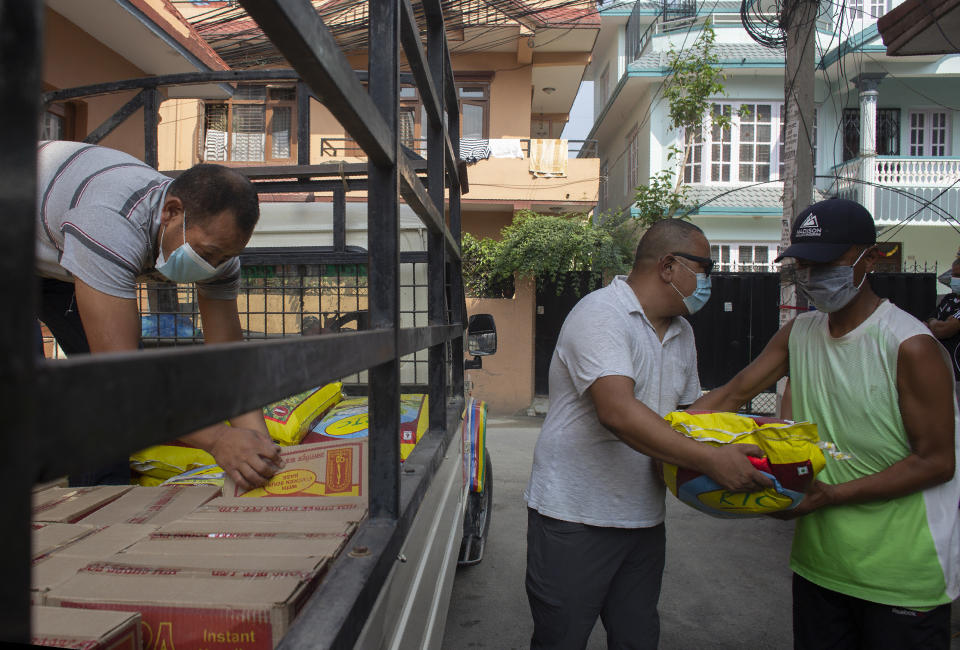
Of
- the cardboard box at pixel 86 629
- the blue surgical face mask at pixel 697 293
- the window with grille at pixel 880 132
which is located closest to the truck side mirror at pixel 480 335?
the blue surgical face mask at pixel 697 293

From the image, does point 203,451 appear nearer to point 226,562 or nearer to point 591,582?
point 226,562

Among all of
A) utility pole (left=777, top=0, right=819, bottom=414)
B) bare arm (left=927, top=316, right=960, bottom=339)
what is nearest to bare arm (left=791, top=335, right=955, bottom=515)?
utility pole (left=777, top=0, right=819, bottom=414)

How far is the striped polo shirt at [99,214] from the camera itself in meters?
1.79

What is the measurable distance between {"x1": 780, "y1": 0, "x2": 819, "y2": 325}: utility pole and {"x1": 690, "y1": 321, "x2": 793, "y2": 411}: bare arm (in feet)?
8.30

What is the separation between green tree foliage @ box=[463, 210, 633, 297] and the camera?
9891 millimetres

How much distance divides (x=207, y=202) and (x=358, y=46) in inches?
391

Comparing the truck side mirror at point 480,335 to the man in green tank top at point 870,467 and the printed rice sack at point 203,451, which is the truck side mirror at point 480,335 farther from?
the man in green tank top at point 870,467

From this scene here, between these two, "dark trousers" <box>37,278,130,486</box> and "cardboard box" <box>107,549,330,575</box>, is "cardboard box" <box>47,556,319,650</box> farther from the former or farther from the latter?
"dark trousers" <box>37,278,130,486</box>

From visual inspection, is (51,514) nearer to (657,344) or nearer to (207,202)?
(207,202)

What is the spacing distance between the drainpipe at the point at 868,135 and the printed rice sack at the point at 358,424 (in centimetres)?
1389

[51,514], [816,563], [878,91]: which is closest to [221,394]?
[51,514]

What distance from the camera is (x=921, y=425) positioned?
179 cm

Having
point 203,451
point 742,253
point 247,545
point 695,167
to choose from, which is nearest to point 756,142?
point 695,167

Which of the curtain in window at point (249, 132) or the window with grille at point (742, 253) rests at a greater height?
the curtain in window at point (249, 132)
